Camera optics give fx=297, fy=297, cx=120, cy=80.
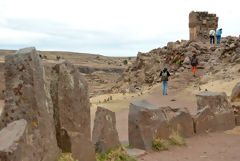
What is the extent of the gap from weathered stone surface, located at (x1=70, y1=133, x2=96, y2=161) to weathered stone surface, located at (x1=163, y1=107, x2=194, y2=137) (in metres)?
3.00

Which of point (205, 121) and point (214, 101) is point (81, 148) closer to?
point (205, 121)

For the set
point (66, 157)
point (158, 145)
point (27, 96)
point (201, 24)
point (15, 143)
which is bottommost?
point (158, 145)

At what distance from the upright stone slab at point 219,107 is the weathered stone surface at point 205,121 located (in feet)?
0.54

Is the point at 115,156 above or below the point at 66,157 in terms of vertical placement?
below

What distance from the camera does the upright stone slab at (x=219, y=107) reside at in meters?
8.50

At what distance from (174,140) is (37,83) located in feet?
13.5

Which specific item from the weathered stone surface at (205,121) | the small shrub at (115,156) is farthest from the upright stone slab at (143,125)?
Answer: the weathered stone surface at (205,121)

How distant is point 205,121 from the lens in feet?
27.0

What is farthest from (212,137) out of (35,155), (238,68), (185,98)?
(238,68)

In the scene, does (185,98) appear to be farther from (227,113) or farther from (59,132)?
(59,132)

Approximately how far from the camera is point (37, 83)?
3.98 m

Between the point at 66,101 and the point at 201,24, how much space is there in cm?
2153

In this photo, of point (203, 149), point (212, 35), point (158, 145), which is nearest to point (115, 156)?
point (158, 145)

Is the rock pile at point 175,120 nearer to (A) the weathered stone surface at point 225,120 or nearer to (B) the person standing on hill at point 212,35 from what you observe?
(A) the weathered stone surface at point 225,120
